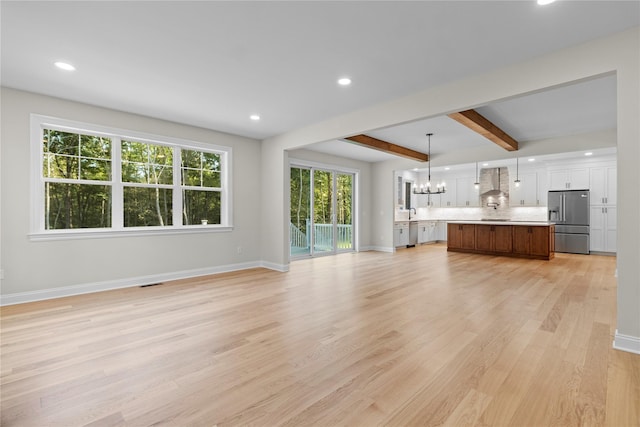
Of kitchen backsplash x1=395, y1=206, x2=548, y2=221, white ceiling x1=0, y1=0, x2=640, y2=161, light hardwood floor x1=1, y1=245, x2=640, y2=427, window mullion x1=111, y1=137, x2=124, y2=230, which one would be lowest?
light hardwood floor x1=1, y1=245, x2=640, y2=427

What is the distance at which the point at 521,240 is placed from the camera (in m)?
7.61

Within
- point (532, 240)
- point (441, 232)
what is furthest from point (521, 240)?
point (441, 232)

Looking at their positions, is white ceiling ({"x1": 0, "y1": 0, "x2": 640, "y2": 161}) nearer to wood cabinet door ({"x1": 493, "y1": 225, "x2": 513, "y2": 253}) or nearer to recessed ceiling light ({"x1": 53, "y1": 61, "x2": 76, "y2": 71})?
recessed ceiling light ({"x1": 53, "y1": 61, "x2": 76, "y2": 71})

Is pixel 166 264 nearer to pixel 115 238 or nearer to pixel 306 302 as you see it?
pixel 115 238

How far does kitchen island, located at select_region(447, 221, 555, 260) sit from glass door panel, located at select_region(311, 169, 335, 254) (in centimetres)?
372

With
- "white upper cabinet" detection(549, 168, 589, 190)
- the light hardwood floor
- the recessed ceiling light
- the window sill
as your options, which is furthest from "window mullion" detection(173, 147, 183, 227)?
"white upper cabinet" detection(549, 168, 589, 190)

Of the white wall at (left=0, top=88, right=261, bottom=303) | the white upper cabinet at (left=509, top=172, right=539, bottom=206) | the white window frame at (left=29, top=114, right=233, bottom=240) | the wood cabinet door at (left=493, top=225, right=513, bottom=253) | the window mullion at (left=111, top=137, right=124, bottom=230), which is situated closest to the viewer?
the white wall at (left=0, top=88, right=261, bottom=303)

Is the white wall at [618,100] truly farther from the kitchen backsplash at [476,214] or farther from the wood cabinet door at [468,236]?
the kitchen backsplash at [476,214]

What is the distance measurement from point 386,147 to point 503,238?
418cm

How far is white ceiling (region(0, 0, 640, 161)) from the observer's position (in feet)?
7.58

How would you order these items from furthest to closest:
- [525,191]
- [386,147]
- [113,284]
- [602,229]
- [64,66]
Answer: [525,191] → [602,229] → [386,147] → [113,284] → [64,66]

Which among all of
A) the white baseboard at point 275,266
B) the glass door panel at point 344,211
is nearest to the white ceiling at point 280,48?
the white baseboard at point 275,266

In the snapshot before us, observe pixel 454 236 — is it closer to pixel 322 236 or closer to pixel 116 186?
pixel 322 236

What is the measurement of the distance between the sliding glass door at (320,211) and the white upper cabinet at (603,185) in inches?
257
